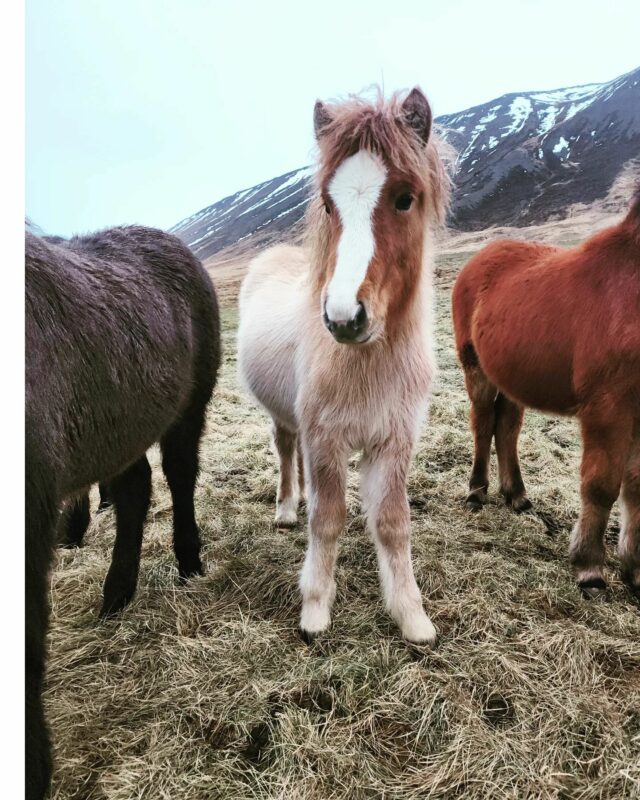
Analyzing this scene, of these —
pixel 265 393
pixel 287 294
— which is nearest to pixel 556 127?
pixel 287 294

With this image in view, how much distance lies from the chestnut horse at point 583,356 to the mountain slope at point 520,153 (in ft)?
2.15

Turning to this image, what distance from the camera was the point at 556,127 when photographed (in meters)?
3.54

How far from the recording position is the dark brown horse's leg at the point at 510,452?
136 inches

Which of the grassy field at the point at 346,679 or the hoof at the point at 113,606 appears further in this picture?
the hoof at the point at 113,606

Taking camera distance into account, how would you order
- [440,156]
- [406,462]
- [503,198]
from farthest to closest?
[503,198], [406,462], [440,156]

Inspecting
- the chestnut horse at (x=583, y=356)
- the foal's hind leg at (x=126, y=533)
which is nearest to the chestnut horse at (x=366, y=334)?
the foal's hind leg at (x=126, y=533)

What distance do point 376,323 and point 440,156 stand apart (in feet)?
2.69

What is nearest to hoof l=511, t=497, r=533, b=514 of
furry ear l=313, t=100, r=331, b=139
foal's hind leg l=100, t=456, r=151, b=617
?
foal's hind leg l=100, t=456, r=151, b=617

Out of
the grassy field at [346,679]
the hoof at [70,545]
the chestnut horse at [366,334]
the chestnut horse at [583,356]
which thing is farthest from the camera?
the hoof at [70,545]

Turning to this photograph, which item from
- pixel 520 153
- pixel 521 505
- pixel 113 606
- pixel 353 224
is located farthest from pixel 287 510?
pixel 520 153

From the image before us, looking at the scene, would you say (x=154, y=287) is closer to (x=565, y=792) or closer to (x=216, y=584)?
(x=216, y=584)

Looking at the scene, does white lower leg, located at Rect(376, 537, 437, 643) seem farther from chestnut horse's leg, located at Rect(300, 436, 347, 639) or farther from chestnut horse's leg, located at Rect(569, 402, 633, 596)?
chestnut horse's leg, located at Rect(569, 402, 633, 596)

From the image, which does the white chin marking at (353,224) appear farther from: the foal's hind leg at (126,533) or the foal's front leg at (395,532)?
the foal's hind leg at (126,533)

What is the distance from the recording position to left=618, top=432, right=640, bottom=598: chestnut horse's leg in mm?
2535
